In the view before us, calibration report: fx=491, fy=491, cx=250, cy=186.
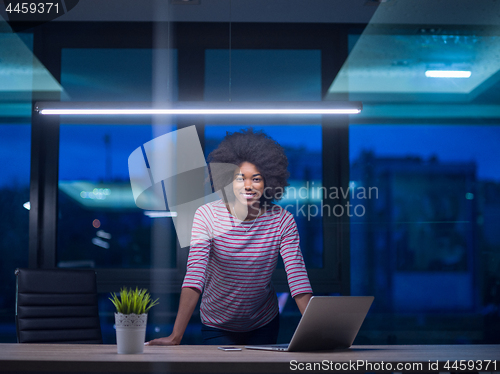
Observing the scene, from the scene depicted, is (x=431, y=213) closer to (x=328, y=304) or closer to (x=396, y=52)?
(x=396, y=52)

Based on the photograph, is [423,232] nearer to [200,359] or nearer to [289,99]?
[289,99]

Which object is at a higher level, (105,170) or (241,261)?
(105,170)

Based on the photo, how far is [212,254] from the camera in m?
2.35

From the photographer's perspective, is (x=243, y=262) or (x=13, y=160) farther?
(x=13, y=160)

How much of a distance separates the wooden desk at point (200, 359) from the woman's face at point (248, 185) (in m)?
0.85

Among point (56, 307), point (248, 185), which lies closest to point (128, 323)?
point (248, 185)

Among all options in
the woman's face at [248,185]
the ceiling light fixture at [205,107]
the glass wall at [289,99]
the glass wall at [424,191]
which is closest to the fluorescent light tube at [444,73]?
the glass wall at [424,191]

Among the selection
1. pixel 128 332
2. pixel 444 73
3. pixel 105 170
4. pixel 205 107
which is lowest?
pixel 128 332

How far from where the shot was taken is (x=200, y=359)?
1493 millimetres

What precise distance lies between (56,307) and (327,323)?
162 centimetres

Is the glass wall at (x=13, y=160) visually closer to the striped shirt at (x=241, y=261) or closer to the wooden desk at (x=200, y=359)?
the striped shirt at (x=241, y=261)

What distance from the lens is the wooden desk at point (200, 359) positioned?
57.3 inches

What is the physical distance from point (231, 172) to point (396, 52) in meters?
2.30

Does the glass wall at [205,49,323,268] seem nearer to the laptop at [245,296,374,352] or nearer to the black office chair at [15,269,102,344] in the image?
the black office chair at [15,269,102,344]
